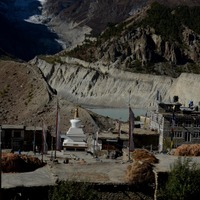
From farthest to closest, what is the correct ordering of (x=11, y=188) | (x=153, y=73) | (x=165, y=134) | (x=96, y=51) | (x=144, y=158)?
1. (x=96, y=51)
2. (x=153, y=73)
3. (x=165, y=134)
4. (x=144, y=158)
5. (x=11, y=188)

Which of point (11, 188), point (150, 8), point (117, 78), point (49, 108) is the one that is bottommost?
point (11, 188)

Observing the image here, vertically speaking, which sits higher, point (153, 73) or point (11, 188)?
point (153, 73)

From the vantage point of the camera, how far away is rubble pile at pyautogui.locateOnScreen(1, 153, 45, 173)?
94.7 feet

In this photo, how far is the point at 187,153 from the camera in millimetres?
34688

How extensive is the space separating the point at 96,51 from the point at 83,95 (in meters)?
22.8

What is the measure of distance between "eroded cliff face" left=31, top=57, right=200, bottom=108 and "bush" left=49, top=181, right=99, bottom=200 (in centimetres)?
9557

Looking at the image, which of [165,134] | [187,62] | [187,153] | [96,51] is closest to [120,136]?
[165,134]

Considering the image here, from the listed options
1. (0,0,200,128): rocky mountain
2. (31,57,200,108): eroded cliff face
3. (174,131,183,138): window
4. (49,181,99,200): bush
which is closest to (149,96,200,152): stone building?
(174,131,183,138): window

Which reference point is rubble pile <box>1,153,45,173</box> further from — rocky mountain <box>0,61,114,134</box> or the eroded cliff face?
the eroded cliff face

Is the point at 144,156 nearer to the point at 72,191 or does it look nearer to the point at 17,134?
the point at 72,191

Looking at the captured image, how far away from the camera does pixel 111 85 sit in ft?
477

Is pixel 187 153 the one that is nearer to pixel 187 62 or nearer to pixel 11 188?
pixel 11 188

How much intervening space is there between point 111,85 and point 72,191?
122m

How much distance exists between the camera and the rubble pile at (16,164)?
28875 mm
